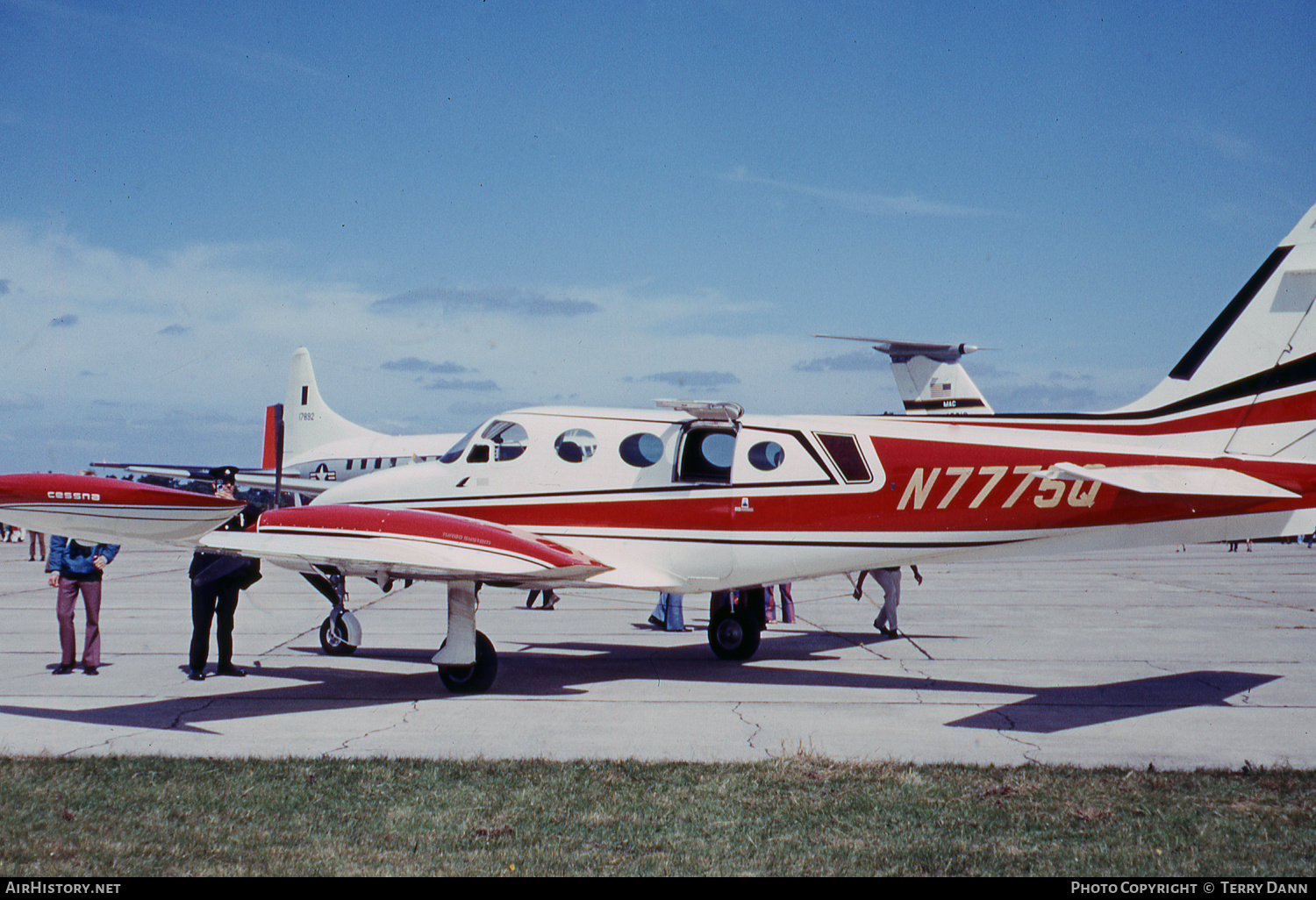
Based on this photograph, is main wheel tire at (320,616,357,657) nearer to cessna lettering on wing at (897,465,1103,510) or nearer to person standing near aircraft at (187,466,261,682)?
person standing near aircraft at (187,466,261,682)

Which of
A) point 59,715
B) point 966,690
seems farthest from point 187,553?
point 966,690

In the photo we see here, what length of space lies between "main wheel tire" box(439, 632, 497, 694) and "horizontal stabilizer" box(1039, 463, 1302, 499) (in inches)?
243

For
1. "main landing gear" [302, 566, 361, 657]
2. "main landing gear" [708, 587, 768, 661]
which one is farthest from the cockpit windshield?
"main landing gear" [708, 587, 768, 661]

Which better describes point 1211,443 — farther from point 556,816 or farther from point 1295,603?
point 1295,603

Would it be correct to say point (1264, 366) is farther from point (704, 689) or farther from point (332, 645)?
point (332, 645)

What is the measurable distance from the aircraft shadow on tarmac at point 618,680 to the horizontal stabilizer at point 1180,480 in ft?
7.31

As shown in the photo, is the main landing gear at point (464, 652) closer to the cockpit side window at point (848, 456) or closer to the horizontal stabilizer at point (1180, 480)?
the cockpit side window at point (848, 456)

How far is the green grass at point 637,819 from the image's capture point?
5.78 meters

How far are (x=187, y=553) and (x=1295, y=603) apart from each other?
4241 centimetres

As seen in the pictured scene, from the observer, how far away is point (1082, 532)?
10.8 metres

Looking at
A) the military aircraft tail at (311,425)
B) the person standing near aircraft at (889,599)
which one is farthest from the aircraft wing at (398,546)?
the military aircraft tail at (311,425)

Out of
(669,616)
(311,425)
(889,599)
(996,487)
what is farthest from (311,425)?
(996,487)

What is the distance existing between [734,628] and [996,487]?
4.25 m

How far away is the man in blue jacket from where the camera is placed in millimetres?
11898
